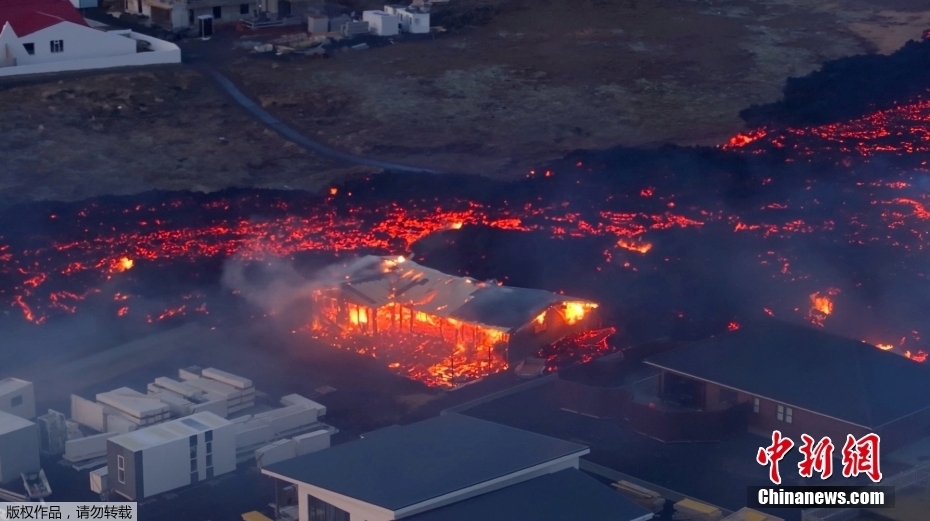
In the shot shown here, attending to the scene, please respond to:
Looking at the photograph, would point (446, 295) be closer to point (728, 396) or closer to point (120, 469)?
point (728, 396)

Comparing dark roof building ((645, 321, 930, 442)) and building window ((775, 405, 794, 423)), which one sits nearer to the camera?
dark roof building ((645, 321, 930, 442))

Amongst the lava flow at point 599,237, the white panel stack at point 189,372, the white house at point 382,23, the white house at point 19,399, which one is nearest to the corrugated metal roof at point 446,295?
the lava flow at point 599,237

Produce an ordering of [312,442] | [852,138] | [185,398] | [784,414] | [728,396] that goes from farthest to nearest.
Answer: [852,138] < [185,398] < [728,396] < [784,414] < [312,442]

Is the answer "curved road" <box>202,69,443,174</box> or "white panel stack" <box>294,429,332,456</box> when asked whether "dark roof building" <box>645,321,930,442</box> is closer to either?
"white panel stack" <box>294,429,332,456</box>

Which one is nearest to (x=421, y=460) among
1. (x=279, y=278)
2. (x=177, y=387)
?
(x=177, y=387)

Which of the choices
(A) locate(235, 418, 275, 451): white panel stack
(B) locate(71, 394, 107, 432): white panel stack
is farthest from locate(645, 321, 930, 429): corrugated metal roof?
(B) locate(71, 394, 107, 432): white panel stack

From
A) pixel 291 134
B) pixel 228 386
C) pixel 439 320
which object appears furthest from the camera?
pixel 291 134

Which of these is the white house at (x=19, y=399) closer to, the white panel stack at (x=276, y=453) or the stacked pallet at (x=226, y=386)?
the stacked pallet at (x=226, y=386)
